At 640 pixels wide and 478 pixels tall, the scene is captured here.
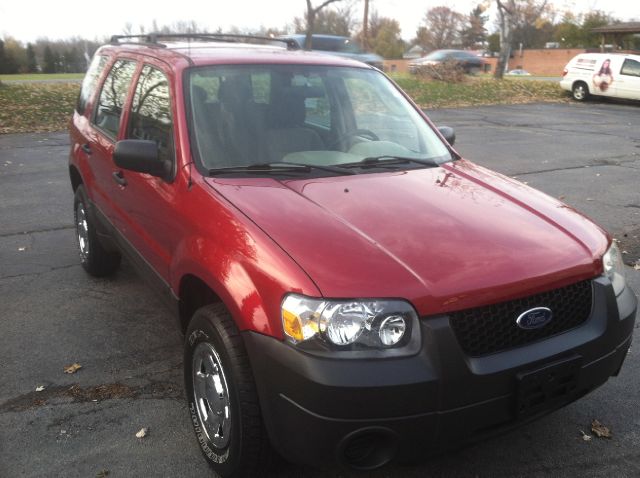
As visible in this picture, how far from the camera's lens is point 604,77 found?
22.5 meters

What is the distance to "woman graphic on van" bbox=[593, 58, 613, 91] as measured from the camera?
22359 mm

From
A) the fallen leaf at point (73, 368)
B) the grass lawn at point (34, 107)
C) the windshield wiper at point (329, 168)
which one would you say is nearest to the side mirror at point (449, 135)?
the windshield wiper at point (329, 168)

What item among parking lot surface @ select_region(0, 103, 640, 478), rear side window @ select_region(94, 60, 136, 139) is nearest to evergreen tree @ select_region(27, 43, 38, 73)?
parking lot surface @ select_region(0, 103, 640, 478)

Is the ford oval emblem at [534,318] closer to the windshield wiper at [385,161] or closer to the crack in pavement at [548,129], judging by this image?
the windshield wiper at [385,161]

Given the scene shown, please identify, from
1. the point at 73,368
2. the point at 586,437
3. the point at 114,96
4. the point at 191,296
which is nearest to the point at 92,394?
the point at 73,368

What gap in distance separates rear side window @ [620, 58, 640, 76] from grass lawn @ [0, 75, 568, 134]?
8.21 ft

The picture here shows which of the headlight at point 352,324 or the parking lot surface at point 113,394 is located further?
the parking lot surface at point 113,394

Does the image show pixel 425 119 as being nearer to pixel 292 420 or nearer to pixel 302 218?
pixel 302 218

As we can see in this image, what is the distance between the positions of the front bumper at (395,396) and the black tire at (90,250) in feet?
9.69

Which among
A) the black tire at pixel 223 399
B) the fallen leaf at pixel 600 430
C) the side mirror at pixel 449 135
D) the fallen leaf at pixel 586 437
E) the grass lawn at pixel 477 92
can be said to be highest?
the side mirror at pixel 449 135

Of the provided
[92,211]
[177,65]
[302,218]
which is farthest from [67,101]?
[302,218]

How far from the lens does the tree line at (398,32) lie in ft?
109

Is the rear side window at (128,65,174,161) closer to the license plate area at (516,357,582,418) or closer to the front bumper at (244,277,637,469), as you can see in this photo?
the front bumper at (244,277,637,469)

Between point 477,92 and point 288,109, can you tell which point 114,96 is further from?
point 477,92
